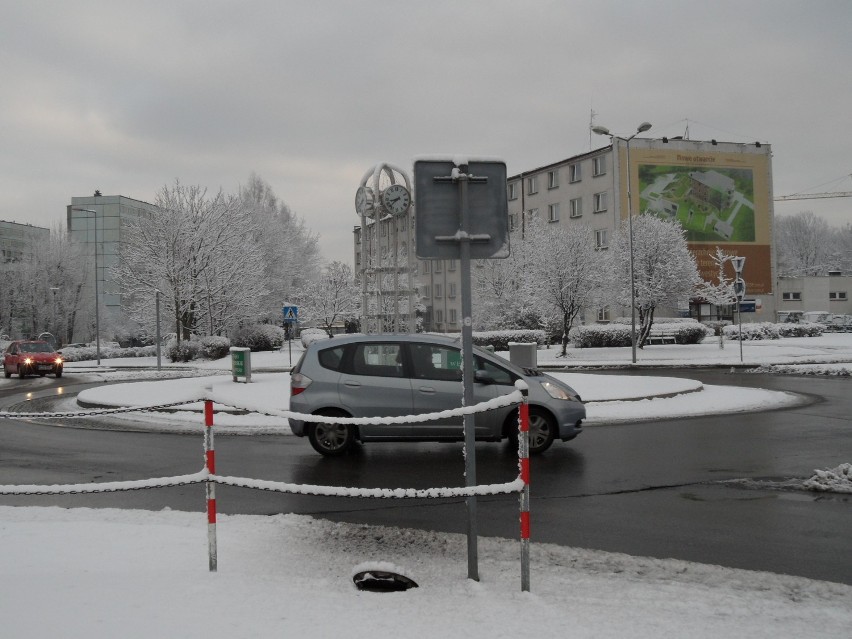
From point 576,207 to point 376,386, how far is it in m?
54.8

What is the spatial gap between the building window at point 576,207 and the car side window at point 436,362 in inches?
2113

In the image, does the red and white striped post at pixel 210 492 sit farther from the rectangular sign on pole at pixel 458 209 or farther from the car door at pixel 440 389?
the car door at pixel 440 389

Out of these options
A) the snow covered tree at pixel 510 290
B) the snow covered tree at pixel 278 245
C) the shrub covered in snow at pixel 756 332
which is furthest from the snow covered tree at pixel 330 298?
the shrub covered in snow at pixel 756 332

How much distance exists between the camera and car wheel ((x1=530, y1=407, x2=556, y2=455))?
10.2m

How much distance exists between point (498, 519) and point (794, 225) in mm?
116695

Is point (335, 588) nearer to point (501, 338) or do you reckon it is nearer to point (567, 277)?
point (567, 277)

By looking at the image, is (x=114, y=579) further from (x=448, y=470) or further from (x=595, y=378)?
(x=595, y=378)

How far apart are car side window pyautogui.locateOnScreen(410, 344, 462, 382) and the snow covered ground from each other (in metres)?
3.88

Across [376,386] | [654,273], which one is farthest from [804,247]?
[376,386]

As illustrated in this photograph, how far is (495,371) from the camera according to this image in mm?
10102

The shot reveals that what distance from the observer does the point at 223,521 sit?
6465mm

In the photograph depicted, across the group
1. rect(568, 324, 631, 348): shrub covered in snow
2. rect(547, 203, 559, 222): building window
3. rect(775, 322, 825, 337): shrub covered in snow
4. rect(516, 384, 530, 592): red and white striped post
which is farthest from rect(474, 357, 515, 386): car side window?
rect(547, 203, 559, 222): building window

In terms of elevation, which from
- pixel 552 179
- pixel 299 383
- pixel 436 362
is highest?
pixel 552 179

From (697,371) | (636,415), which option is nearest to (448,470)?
(636,415)
